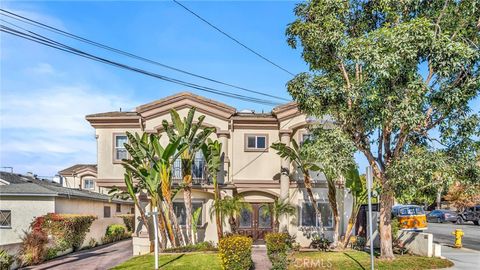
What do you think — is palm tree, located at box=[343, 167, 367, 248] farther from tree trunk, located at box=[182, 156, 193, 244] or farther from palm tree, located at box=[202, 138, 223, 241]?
tree trunk, located at box=[182, 156, 193, 244]

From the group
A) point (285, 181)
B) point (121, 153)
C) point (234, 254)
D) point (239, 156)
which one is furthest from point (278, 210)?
point (121, 153)

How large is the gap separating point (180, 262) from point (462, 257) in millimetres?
11730

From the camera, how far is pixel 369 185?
12773 millimetres

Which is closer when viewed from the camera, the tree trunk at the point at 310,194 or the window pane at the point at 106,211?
the tree trunk at the point at 310,194

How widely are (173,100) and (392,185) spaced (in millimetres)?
12421

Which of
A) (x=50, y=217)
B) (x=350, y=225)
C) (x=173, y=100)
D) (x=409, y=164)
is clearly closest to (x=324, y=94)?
(x=409, y=164)

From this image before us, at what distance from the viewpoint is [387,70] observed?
1304 centimetres

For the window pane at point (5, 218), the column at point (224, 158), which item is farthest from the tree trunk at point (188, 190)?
the window pane at point (5, 218)

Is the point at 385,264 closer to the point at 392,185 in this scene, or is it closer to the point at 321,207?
the point at 392,185

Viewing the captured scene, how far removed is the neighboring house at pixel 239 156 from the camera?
872 inches

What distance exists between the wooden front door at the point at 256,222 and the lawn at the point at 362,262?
609 centimetres

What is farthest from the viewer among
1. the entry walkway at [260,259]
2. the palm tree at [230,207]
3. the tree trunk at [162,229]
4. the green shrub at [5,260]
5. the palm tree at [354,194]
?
the tree trunk at [162,229]

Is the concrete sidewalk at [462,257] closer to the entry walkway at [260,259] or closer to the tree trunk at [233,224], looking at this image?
the entry walkway at [260,259]

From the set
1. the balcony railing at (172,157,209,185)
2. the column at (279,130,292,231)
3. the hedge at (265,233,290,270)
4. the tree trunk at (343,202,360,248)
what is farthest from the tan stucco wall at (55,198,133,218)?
the tree trunk at (343,202,360,248)
